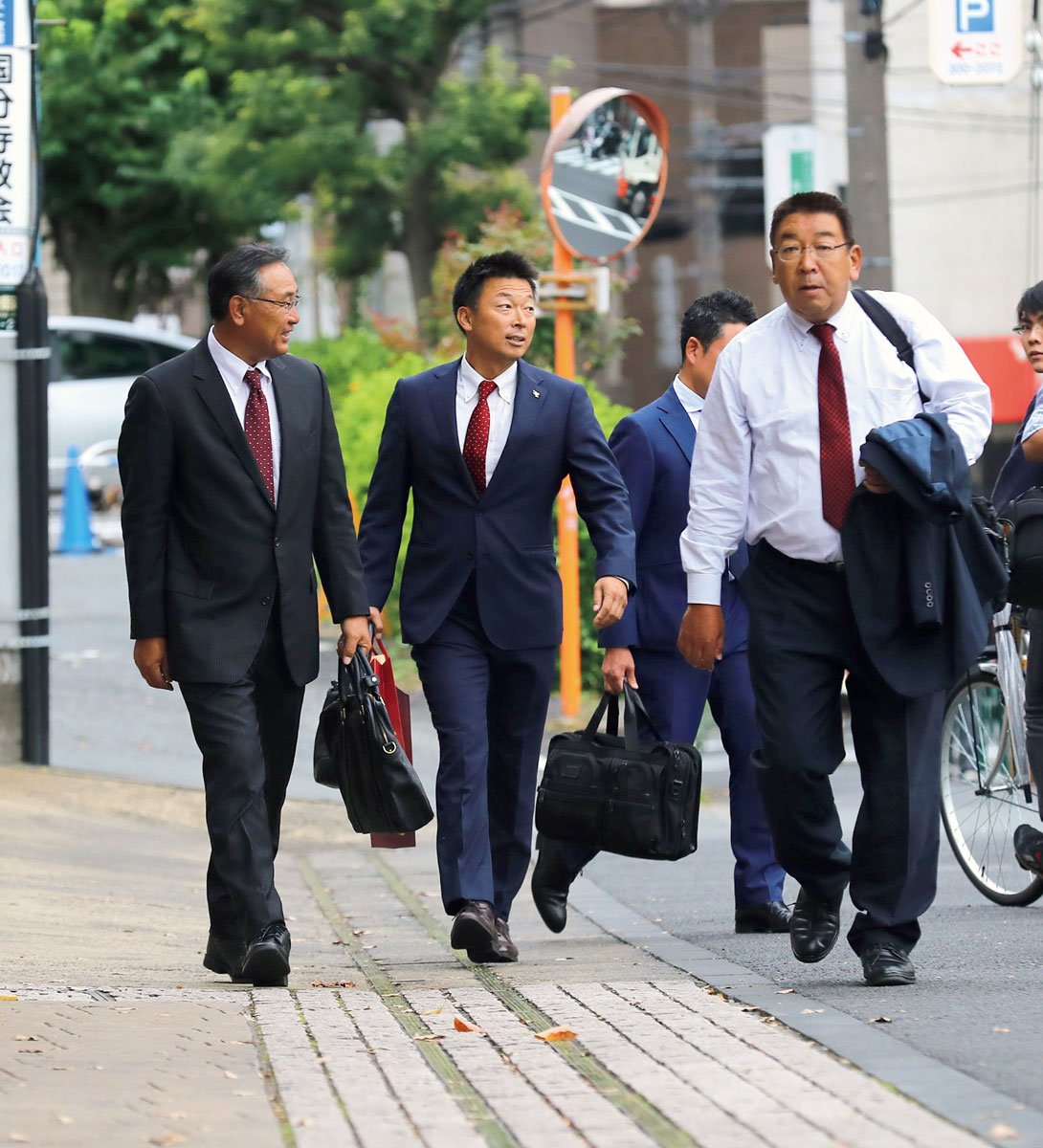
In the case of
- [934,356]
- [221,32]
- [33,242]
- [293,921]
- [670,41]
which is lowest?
[293,921]

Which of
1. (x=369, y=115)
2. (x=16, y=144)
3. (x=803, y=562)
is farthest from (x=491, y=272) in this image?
(x=369, y=115)

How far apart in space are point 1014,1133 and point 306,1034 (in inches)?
68.5

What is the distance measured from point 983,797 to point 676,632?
52.7 inches

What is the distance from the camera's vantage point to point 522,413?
665cm

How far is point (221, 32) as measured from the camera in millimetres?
26547

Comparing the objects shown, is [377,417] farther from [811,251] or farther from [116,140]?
[116,140]

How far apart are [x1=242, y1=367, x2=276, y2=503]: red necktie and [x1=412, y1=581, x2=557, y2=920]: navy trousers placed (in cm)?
74

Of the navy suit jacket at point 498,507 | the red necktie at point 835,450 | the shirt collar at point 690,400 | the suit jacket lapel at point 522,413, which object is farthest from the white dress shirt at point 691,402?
the red necktie at point 835,450

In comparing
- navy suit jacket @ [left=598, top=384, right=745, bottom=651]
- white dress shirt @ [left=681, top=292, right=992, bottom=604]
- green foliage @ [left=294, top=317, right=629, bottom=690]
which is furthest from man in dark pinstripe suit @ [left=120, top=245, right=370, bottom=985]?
green foliage @ [left=294, top=317, right=629, bottom=690]

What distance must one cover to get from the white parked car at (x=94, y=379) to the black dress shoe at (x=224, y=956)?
2010 cm

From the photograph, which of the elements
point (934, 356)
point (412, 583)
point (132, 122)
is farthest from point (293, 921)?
point (132, 122)

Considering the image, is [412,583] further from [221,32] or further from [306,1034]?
[221,32]

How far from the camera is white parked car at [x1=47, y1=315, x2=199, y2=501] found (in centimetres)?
2669

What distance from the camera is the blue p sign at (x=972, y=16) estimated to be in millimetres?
15008
